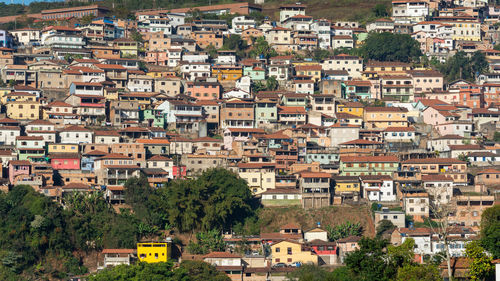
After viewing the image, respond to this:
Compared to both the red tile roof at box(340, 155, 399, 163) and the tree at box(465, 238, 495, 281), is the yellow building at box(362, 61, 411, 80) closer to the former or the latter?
the red tile roof at box(340, 155, 399, 163)

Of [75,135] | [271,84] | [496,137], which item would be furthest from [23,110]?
[496,137]

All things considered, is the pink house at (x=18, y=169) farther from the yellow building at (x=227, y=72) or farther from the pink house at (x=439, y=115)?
the pink house at (x=439, y=115)

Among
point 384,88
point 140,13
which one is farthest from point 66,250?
point 140,13

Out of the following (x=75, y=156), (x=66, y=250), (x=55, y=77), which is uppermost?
(x=55, y=77)

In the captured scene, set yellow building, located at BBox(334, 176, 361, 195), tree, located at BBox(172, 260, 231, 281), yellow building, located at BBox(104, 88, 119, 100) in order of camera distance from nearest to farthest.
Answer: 1. tree, located at BBox(172, 260, 231, 281)
2. yellow building, located at BBox(334, 176, 361, 195)
3. yellow building, located at BBox(104, 88, 119, 100)

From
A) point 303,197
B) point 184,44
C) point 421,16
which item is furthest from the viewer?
point 421,16

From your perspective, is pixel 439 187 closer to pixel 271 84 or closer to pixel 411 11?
pixel 271 84

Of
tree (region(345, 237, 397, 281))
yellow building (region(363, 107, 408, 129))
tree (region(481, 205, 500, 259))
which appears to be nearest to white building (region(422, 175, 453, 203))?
tree (region(481, 205, 500, 259))

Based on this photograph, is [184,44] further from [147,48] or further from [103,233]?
[103,233]
